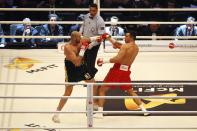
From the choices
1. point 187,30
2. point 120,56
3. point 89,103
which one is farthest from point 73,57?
point 187,30

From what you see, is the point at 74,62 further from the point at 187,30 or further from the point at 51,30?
the point at 187,30

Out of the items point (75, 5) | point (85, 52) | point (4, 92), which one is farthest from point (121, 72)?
point (75, 5)

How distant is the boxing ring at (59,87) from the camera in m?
7.31

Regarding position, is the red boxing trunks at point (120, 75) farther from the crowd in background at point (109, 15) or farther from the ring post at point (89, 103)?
the crowd in background at point (109, 15)

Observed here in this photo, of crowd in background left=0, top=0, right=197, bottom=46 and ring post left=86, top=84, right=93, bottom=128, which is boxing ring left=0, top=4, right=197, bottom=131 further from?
crowd in background left=0, top=0, right=197, bottom=46

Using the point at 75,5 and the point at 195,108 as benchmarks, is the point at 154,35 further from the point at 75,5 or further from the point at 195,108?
the point at 195,108

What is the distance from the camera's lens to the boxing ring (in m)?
7.31

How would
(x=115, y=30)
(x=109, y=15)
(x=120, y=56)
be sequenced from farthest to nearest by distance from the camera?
(x=109, y=15), (x=115, y=30), (x=120, y=56)

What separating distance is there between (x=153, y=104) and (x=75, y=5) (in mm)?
3022

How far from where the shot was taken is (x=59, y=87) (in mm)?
8445

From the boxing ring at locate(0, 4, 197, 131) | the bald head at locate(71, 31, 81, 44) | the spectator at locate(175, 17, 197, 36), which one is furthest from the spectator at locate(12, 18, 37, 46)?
the spectator at locate(175, 17, 197, 36)

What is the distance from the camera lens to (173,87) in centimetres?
841

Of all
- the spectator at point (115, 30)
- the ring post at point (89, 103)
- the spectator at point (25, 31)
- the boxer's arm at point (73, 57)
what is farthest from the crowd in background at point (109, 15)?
the ring post at point (89, 103)

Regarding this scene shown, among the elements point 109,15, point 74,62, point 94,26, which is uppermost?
point 109,15
